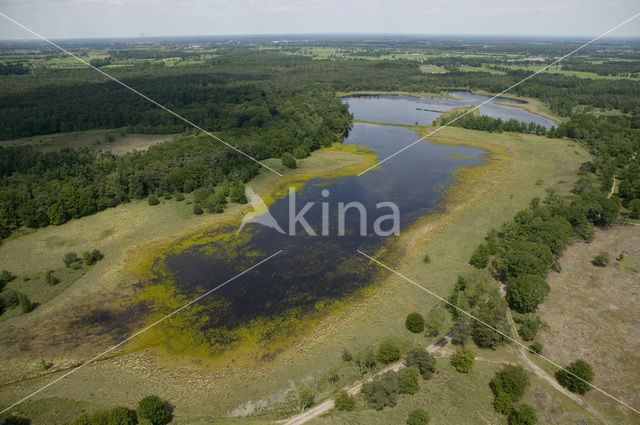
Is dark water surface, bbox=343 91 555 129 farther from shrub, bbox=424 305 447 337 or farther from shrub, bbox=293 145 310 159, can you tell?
shrub, bbox=424 305 447 337

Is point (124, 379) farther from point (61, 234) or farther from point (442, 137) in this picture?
point (442, 137)

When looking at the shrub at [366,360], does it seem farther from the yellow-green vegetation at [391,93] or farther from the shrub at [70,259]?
the yellow-green vegetation at [391,93]

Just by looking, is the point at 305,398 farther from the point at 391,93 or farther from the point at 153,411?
the point at 391,93

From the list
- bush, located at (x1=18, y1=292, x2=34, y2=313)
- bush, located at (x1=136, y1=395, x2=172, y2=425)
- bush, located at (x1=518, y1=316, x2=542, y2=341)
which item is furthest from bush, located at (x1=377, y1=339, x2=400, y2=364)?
bush, located at (x1=18, y1=292, x2=34, y2=313)

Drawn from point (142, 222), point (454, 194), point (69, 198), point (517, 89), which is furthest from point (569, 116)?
point (69, 198)

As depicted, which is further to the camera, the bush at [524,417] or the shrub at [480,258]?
the shrub at [480,258]

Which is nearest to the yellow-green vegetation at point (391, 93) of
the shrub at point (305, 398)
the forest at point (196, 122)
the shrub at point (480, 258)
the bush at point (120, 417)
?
the forest at point (196, 122)
